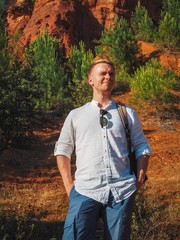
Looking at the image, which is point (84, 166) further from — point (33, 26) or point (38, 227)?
point (33, 26)

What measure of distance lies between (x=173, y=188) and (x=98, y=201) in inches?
180

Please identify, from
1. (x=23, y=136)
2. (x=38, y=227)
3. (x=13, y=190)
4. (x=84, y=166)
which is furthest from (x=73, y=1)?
(x=84, y=166)

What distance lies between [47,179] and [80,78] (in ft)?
39.2

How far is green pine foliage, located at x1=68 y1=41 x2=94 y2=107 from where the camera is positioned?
1602 centimetres

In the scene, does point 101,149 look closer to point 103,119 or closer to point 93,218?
point 103,119

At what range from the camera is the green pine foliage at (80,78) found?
631 inches

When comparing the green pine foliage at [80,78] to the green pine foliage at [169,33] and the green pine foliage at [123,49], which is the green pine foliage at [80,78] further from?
the green pine foliage at [169,33]

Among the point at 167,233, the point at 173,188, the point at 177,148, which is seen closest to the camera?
the point at 167,233

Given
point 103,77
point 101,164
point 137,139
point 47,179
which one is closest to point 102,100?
point 103,77

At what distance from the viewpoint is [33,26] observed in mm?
28109

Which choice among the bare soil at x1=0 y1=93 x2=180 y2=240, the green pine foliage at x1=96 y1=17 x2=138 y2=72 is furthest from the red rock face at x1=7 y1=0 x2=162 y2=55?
the bare soil at x1=0 y1=93 x2=180 y2=240

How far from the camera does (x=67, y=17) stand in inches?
1106

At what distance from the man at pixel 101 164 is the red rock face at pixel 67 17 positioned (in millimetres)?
23730

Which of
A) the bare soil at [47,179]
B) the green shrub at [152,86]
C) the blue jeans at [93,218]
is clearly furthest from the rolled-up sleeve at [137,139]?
the green shrub at [152,86]
